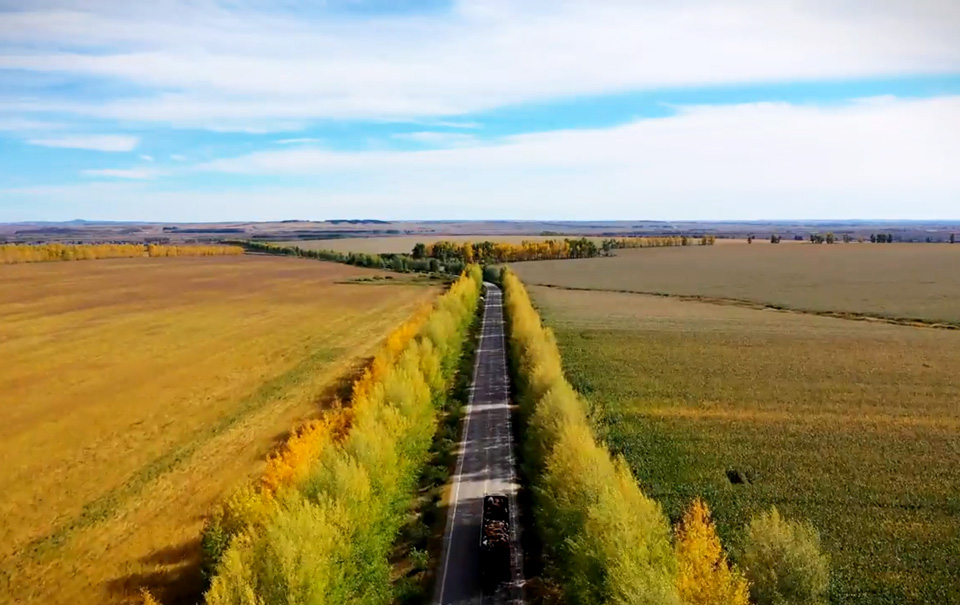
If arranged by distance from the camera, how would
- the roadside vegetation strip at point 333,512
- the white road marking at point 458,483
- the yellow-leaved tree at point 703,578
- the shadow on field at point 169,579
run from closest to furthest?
1. the yellow-leaved tree at point 703,578
2. the roadside vegetation strip at point 333,512
3. the shadow on field at point 169,579
4. the white road marking at point 458,483

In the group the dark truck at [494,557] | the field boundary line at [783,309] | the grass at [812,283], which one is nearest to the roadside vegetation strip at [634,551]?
the dark truck at [494,557]

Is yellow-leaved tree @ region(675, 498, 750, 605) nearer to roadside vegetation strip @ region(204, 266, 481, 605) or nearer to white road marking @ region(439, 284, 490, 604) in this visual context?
white road marking @ region(439, 284, 490, 604)

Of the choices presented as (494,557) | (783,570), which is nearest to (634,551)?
(783,570)

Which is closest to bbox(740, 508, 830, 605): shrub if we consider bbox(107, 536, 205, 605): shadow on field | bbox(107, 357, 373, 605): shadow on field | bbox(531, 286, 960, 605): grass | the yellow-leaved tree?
the yellow-leaved tree

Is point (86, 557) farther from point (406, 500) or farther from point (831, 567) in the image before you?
point (831, 567)

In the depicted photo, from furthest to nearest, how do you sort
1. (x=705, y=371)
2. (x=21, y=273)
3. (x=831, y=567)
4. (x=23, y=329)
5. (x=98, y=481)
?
(x=21, y=273), (x=23, y=329), (x=705, y=371), (x=98, y=481), (x=831, y=567)

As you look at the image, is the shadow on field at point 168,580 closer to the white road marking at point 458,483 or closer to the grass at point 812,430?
the white road marking at point 458,483

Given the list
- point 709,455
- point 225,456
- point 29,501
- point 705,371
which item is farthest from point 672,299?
point 29,501
